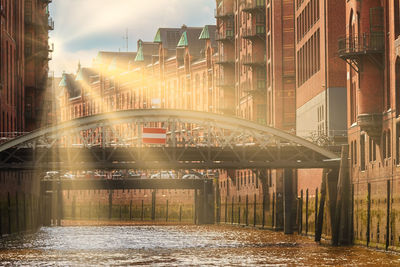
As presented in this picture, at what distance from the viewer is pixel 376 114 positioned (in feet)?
162

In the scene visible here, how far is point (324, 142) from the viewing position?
62062 millimetres

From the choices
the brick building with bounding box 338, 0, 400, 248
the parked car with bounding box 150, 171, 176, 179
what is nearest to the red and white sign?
the brick building with bounding box 338, 0, 400, 248

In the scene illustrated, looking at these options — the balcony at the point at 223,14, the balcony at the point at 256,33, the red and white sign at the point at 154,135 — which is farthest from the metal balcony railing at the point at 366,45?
the balcony at the point at 223,14

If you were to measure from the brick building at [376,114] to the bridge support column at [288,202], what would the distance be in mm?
14833

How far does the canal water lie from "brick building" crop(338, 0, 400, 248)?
155 cm

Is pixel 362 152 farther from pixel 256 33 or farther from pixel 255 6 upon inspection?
pixel 255 6

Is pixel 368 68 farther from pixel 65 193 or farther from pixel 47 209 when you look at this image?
pixel 65 193

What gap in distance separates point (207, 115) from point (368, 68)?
44.3ft

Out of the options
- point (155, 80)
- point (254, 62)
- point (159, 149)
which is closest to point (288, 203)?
point (159, 149)

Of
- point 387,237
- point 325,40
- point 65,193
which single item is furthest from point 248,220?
point 65,193

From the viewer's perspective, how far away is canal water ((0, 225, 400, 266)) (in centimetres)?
4388

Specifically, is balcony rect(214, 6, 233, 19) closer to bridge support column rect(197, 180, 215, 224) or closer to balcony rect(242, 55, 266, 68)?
balcony rect(242, 55, 266, 68)

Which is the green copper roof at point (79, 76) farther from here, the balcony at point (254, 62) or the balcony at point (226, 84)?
the balcony at point (254, 62)

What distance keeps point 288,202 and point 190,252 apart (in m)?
18.4
